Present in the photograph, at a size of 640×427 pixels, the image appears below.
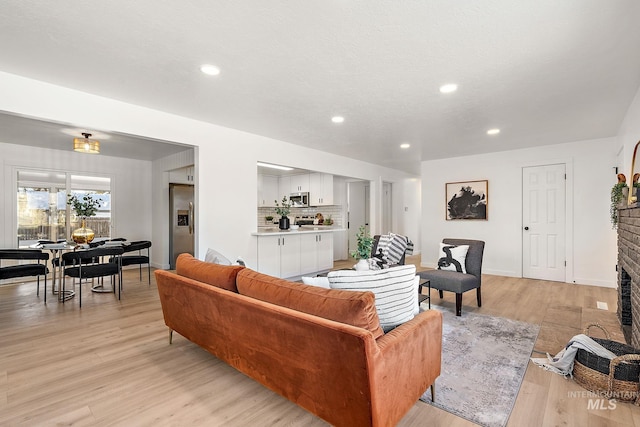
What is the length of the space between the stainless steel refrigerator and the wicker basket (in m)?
6.22

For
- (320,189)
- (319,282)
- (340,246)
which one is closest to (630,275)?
(319,282)

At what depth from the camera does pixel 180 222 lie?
6516mm

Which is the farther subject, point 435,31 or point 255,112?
point 255,112

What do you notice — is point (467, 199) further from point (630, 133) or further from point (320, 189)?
point (320, 189)

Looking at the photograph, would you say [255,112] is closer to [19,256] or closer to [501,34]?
[501,34]

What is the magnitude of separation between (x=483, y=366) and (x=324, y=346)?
165 cm

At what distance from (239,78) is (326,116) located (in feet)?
4.32

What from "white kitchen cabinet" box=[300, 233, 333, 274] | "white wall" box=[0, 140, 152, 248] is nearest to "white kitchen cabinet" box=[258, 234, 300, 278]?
"white kitchen cabinet" box=[300, 233, 333, 274]

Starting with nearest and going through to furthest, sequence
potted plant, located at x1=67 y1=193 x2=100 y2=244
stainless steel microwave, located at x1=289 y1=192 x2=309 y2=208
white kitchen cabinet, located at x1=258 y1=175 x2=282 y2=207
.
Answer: potted plant, located at x1=67 y1=193 x2=100 y2=244 < stainless steel microwave, located at x1=289 y1=192 x2=309 y2=208 < white kitchen cabinet, located at x1=258 y1=175 x2=282 y2=207

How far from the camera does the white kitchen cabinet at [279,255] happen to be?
4.86 meters

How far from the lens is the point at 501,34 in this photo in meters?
2.08

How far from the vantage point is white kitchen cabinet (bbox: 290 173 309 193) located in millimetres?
7562

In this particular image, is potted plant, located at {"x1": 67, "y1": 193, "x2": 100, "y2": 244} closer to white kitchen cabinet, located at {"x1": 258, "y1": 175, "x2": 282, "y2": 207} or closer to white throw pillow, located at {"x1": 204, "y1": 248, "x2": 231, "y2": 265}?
white throw pillow, located at {"x1": 204, "y1": 248, "x2": 231, "y2": 265}

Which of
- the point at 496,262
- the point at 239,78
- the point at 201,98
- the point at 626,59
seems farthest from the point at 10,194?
the point at 496,262
